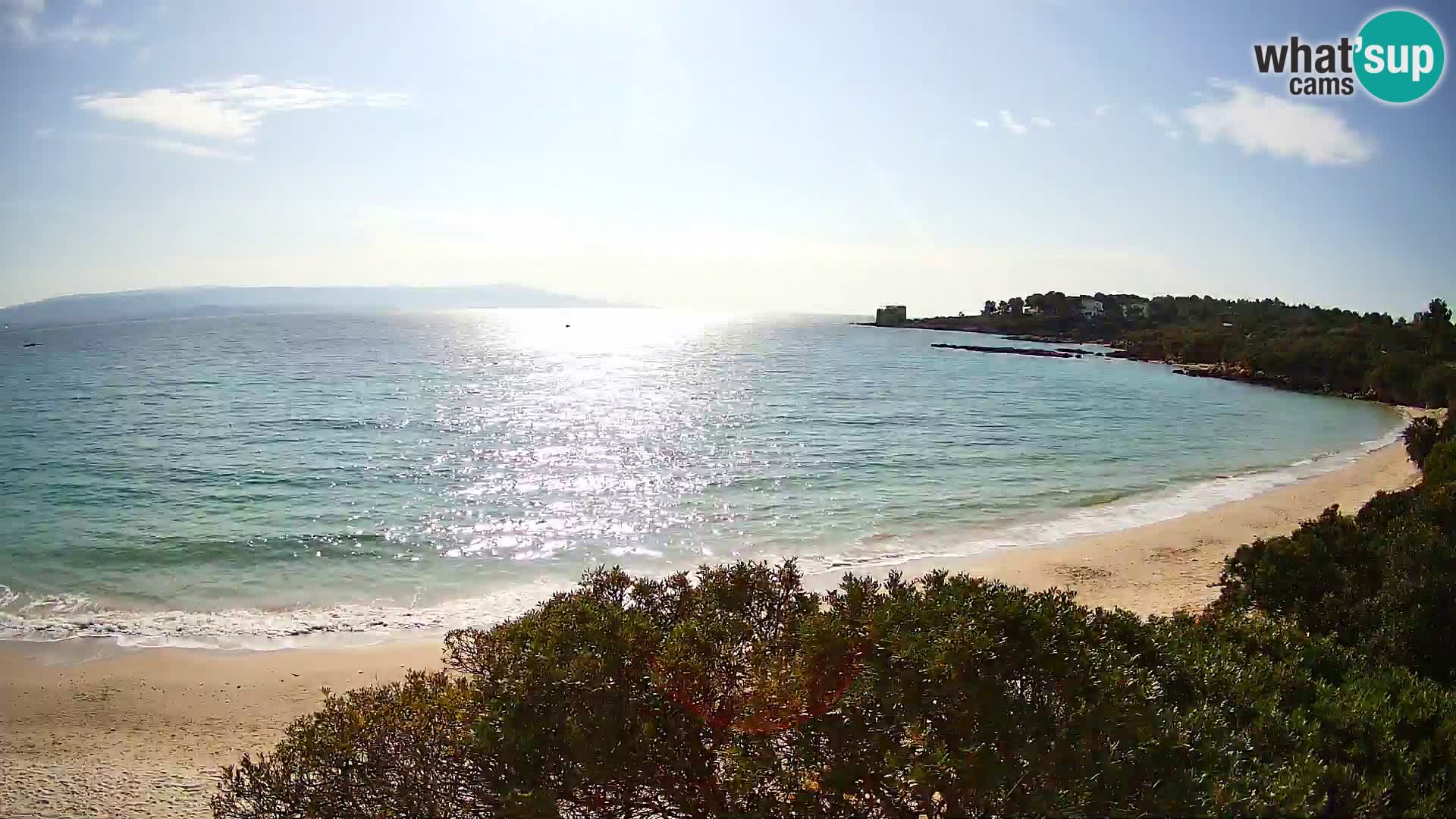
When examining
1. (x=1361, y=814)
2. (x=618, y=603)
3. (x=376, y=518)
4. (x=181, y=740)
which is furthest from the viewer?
(x=376, y=518)

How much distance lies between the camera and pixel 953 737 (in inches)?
180

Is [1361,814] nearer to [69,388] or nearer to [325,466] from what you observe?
[325,466]

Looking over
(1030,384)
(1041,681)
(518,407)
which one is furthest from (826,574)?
(1030,384)

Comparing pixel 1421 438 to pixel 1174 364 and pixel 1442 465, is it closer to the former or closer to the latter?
pixel 1442 465

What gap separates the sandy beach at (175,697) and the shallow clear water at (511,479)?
1170 millimetres

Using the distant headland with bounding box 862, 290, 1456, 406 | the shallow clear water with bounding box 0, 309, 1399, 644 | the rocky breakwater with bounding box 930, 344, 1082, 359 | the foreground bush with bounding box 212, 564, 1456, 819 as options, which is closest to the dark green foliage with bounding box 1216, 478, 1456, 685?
the foreground bush with bounding box 212, 564, 1456, 819

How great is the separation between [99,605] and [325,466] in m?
13.2

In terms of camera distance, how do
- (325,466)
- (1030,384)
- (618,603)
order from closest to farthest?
(618,603), (325,466), (1030,384)

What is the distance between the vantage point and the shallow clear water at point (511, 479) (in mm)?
16062

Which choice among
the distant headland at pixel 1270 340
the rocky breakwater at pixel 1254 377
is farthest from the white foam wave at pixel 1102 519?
the rocky breakwater at pixel 1254 377

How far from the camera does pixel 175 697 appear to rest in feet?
36.4

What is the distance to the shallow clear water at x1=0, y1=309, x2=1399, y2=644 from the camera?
632 inches

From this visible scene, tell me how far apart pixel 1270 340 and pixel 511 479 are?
269ft

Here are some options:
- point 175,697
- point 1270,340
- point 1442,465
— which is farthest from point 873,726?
point 1270,340
